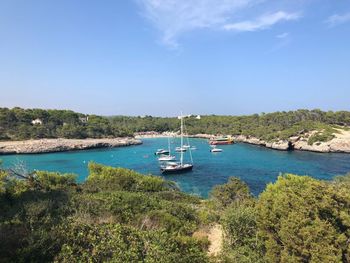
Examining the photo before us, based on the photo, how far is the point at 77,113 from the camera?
109m

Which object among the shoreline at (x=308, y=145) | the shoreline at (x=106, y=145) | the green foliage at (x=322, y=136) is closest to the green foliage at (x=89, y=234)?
the shoreline at (x=106, y=145)

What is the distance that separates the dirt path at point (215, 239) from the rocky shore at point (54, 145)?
72833mm

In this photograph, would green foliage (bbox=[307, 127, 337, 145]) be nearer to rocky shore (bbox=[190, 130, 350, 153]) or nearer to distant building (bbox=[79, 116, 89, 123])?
rocky shore (bbox=[190, 130, 350, 153])

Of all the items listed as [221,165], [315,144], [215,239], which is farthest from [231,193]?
[315,144]

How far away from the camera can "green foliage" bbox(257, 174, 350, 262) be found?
8.75m

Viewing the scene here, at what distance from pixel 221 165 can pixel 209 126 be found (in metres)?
74.0

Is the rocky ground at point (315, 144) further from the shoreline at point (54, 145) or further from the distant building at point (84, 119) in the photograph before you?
the distant building at point (84, 119)

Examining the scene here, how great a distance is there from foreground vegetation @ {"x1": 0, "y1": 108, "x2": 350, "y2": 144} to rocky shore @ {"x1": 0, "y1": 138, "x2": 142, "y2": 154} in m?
5.36

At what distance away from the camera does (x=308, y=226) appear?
9.04 meters

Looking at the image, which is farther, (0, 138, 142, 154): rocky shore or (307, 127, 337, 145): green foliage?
(307, 127, 337, 145): green foliage

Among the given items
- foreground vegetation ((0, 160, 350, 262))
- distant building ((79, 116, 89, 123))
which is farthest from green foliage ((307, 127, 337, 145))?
foreground vegetation ((0, 160, 350, 262))

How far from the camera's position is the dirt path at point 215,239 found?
39.4ft

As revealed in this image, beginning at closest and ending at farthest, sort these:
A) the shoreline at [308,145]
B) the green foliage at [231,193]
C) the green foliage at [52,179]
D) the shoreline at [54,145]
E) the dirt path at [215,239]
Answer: the dirt path at [215,239]
the green foliage at [52,179]
the green foliage at [231,193]
the shoreline at [308,145]
the shoreline at [54,145]

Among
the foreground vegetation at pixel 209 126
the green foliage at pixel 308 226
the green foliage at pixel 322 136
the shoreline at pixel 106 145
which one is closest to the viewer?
the green foliage at pixel 308 226
